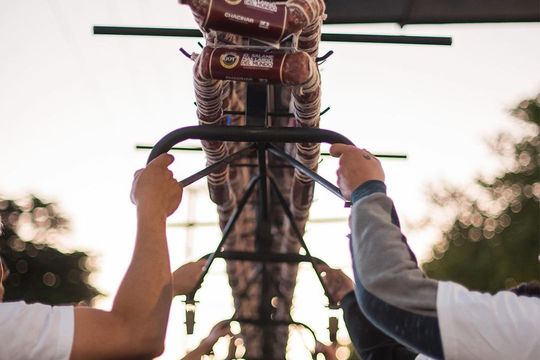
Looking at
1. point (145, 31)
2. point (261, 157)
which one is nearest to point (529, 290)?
point (261, 157)

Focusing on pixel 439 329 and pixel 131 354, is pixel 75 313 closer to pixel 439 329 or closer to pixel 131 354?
pixel 131 354

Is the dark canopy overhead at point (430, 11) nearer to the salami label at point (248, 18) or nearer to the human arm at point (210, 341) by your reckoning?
the human arm at point (210, 341)

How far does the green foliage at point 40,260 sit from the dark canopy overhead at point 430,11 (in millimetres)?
32959

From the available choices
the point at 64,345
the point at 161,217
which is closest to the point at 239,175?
the point at 161,217

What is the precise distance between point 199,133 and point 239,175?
1671 mm

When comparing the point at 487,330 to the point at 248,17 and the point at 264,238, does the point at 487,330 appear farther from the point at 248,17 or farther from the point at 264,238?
the point at 264,238

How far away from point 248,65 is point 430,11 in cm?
162

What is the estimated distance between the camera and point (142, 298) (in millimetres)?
1414

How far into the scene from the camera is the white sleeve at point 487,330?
53.2 inches

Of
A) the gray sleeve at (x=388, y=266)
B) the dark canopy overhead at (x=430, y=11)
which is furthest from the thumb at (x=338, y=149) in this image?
the dark canopy overhead at (x=430, y=11)

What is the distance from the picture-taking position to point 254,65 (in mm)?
2154

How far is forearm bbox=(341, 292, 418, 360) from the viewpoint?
2.13 m

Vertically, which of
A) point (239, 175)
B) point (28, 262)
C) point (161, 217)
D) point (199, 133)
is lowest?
point (161, 217)

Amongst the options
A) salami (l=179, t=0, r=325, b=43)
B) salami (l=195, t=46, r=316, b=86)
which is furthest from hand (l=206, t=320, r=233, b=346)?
salami (l=179, t=0, r=325, b=43)
